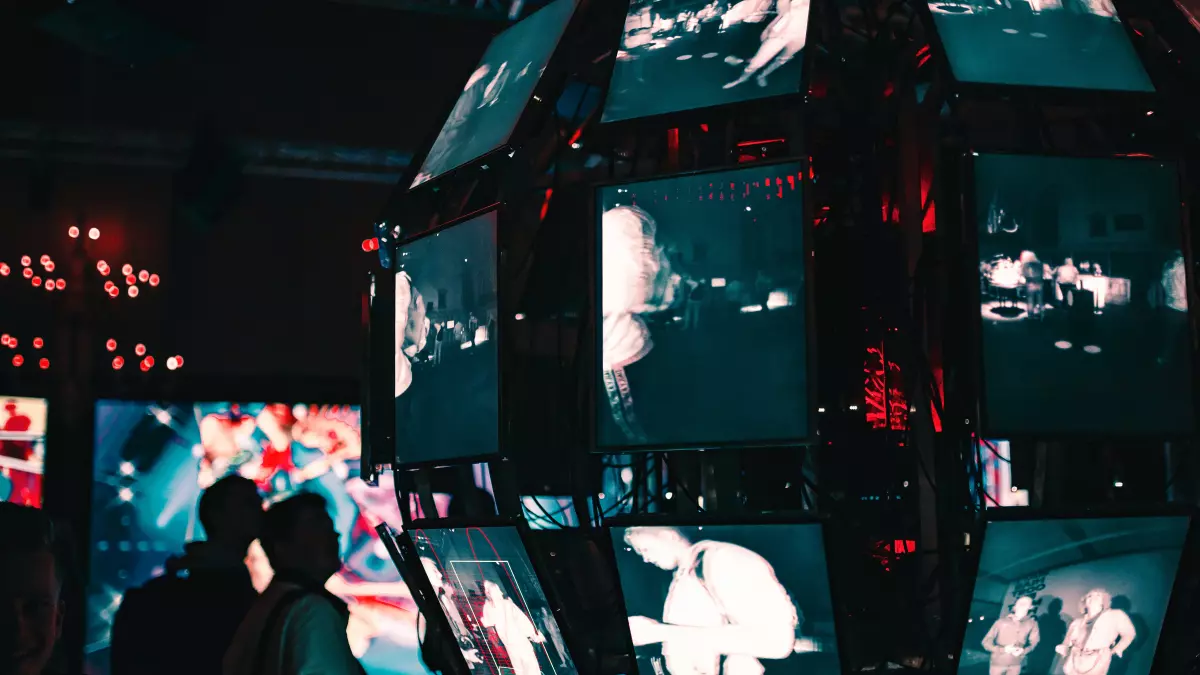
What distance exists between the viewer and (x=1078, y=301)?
3600 mm

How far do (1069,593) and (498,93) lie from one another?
258 centimetres

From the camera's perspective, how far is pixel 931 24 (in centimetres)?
378

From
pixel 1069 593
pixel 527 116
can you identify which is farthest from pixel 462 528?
pixel 1069 593

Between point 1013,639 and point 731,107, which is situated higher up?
point 731,107

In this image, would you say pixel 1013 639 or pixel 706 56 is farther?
pixel 706 56

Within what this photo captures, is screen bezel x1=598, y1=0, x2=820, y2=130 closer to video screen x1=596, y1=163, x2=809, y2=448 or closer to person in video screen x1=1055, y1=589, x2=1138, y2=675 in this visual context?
video screen x1=596, y1=163, x2=809, y2=448

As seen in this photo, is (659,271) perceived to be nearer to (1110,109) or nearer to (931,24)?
(931,24)

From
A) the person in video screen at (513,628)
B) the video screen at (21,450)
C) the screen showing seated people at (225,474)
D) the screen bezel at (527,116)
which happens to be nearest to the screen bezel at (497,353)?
the screen bezel at (527,116)

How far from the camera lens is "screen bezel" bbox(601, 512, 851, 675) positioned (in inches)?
132

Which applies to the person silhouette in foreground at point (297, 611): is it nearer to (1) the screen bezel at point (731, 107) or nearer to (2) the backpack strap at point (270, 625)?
(2) the backpack strap at point (270, 625)

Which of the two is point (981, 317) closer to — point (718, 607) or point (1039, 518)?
point (1039, 518)

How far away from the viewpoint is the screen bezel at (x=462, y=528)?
12.5 ft

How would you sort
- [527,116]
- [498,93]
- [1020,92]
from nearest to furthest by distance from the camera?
[1020,92] < [527,116] < [498,93]

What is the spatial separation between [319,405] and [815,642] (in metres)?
4.95
